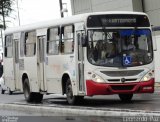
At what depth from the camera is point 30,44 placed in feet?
78.7

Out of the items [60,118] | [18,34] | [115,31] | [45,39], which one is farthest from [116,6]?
[60,118]

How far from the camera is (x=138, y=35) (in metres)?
19.7

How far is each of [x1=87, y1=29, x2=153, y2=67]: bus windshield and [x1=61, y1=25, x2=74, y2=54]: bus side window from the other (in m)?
1.22

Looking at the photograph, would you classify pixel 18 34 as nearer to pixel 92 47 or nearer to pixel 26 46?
pixel 26 46

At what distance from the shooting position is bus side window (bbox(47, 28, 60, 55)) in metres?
21.5

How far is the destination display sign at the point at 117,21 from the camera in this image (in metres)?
19.4

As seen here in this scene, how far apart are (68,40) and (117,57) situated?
84.9 inches

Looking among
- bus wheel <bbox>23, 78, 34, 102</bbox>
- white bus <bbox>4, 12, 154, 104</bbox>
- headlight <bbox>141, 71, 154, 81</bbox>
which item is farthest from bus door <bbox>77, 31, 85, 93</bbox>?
bus wheel <bbox>23, 78, 34, 102</bbox>

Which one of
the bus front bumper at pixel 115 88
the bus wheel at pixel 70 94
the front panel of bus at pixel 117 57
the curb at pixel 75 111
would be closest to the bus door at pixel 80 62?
the front panel of bus at pixel 117 57

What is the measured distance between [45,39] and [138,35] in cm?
415

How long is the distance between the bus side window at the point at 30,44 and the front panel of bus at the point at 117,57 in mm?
4772

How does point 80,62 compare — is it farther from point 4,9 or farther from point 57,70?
point 4,9

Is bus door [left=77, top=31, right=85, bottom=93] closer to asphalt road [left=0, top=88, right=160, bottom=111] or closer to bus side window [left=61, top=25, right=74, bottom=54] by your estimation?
bus side window [left=61, top=25, right=74, bottom=54]

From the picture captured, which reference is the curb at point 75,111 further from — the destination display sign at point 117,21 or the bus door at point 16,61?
the destination display sign at point 117,21
